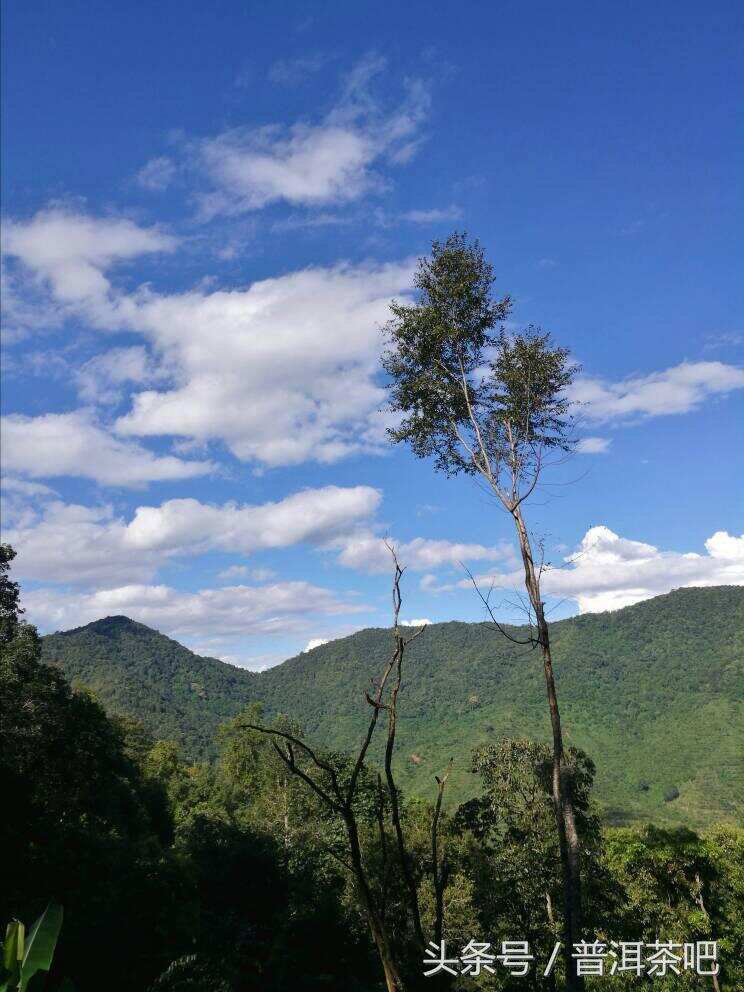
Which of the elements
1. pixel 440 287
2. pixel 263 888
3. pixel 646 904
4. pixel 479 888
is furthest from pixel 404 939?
pixel 440 287

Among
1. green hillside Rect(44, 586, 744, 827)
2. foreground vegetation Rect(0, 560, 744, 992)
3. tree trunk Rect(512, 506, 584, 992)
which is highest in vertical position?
tree trunk Rect(512, 506, 584, 992)

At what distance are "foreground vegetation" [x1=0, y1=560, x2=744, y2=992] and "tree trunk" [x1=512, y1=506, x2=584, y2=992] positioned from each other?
10.2ft

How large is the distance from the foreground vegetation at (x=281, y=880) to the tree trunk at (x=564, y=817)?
10.2ft

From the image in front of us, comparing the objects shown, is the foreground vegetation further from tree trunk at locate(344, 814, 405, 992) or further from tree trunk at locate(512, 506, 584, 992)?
tree trunk at locate(344, 814, 405, 992)

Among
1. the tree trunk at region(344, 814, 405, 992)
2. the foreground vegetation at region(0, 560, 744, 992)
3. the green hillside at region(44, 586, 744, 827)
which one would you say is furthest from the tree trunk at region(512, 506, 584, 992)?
the green hillside at region(44, 586, 744, 827)

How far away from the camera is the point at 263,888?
845 inches

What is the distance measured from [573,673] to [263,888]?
613 ft

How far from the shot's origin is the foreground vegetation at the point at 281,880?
42.7 feet

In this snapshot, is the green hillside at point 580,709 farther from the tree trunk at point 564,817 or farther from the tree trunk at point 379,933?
the tree trunk at point 379,933

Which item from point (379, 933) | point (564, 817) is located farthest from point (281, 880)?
point (379, 933)

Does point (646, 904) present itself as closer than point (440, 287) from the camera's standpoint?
No

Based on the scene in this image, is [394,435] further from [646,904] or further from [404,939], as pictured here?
[646,904]

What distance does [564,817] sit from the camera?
9.02 meters

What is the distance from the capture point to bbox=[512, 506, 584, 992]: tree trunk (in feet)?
27.0
